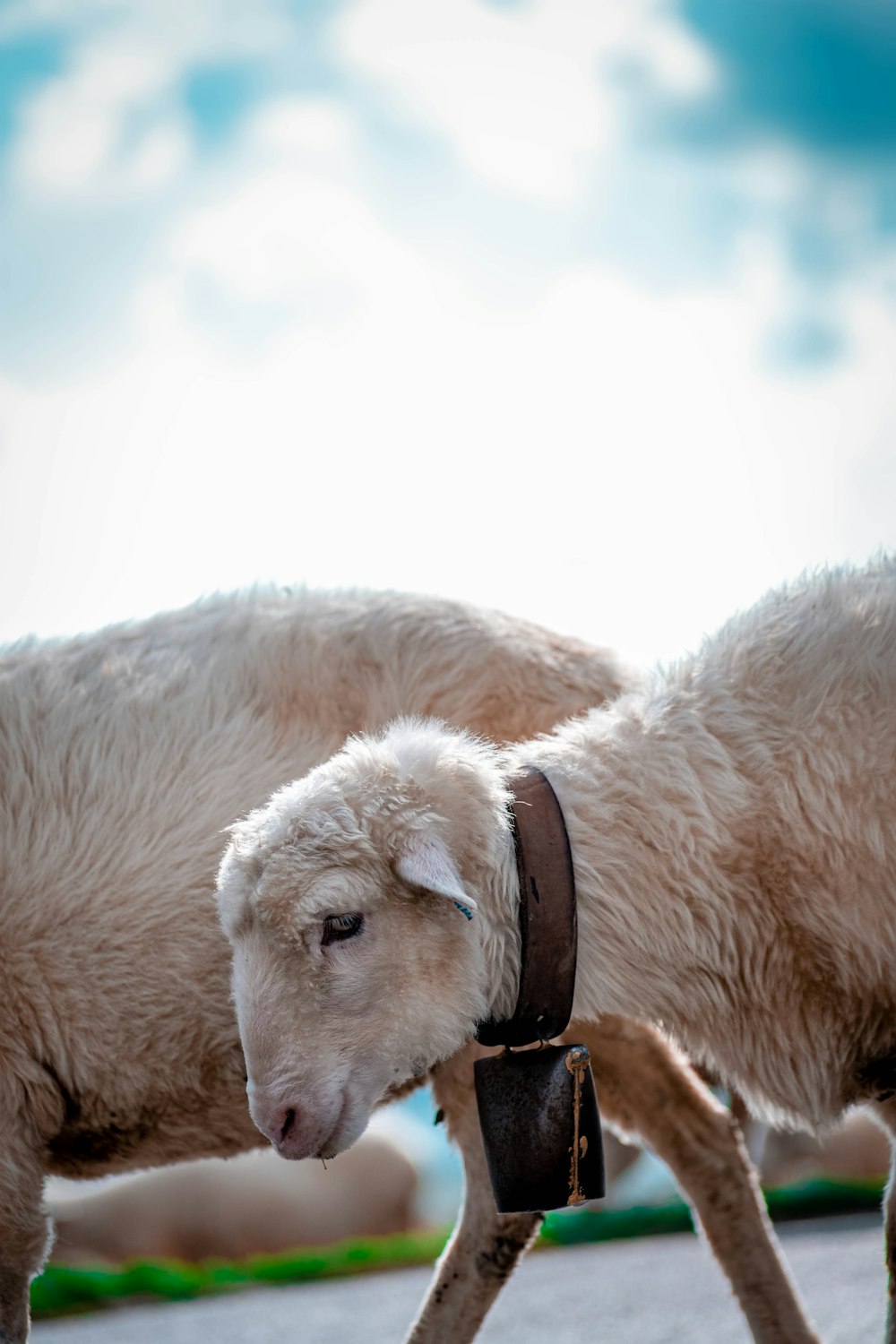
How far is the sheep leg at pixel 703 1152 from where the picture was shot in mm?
3205

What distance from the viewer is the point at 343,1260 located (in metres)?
6.08

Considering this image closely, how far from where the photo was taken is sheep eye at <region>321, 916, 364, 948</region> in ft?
7.72

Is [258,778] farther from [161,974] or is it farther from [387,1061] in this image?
[387,1061]

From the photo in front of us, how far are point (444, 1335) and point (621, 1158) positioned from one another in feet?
14.6

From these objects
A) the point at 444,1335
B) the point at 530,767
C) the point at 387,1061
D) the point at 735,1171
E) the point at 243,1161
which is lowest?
the point at 243,1161

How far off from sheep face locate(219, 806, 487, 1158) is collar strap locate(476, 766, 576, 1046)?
0.13 metres

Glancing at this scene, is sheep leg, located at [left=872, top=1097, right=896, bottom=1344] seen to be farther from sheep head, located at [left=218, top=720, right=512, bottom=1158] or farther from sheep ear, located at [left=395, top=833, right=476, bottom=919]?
sheep ear, located at [left=395, top=833, right=476, bottom=919]

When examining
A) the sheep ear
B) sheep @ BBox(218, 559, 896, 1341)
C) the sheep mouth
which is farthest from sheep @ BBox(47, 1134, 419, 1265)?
the sheep ear

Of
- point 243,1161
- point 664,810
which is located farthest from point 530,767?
point 243,1161

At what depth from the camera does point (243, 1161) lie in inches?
276

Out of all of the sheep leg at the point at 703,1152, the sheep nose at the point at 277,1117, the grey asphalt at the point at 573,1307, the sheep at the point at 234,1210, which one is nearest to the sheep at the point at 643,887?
the sheep nose at the point at 277,1117

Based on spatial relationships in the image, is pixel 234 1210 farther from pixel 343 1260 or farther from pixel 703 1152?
pixel 703 1152

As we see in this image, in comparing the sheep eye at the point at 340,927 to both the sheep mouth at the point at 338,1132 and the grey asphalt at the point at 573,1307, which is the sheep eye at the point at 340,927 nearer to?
the sheep mouth at the point at 338,1132

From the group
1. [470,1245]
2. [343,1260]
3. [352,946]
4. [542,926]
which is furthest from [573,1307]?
[352,946]
